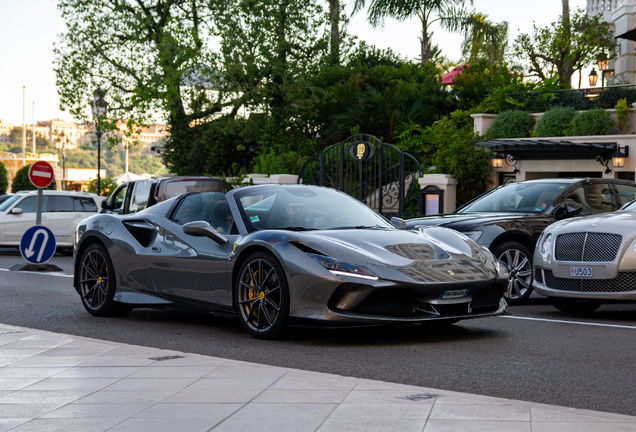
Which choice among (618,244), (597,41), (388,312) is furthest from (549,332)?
(597,41)

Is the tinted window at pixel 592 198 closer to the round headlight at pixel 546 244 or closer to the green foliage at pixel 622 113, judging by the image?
the round headlight at pixel 546 244

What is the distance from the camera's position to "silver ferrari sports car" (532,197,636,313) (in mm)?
8031

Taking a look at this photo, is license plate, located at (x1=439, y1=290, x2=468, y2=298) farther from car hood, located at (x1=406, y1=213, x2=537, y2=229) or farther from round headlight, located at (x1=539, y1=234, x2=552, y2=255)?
car hood, located at (x1=406, y1=213, x2=537, y2=229)

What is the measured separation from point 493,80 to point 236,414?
2475 centimetres

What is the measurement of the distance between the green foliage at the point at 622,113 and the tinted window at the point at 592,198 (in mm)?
10887

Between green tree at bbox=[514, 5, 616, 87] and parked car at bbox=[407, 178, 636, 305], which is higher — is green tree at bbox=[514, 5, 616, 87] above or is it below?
above

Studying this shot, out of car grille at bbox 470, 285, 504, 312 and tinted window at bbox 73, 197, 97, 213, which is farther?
tinted window at bbox 73, 197, 97, 213

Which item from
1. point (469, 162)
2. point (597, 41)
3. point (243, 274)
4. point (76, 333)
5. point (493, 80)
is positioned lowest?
point (76, 333)

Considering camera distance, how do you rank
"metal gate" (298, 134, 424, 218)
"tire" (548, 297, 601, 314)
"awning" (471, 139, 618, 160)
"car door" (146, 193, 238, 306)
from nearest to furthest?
"car door" (146, 193, 238, 306) < "tire" (548, 297, 601, 314) < "awning" (471, 139, 618, 160) < "metal gate" (298, 134, 424, 218)

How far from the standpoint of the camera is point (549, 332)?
745cm

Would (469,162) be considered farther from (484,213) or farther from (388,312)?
(388,312)

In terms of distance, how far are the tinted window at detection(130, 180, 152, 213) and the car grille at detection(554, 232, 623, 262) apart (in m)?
9.42

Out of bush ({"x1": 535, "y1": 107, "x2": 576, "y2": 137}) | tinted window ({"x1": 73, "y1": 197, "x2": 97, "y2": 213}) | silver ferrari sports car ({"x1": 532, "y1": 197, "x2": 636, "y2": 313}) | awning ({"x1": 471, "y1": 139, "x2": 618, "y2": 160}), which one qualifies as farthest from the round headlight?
tinted window ({"x1": 73, "y1": 197, "x2": 97, "y2": 213})

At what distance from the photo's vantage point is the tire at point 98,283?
8617 mm
